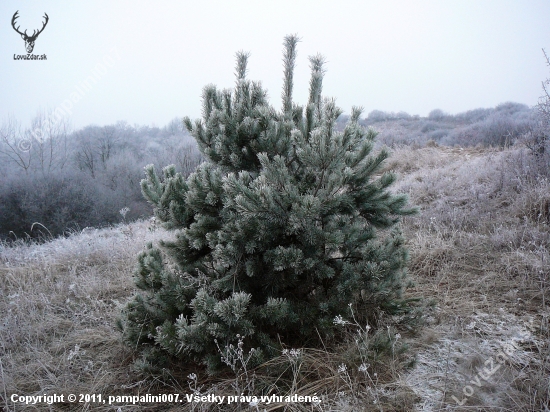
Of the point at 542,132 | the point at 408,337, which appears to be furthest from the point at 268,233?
the point at 542,132

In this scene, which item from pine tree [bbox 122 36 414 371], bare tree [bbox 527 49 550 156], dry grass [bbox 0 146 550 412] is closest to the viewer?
dry grass [bbox 0 146 550 412]

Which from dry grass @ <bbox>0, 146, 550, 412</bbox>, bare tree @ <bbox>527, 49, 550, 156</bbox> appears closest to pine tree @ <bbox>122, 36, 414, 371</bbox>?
dry grass @ <bbox>0, 146, 550, 412</bbox>

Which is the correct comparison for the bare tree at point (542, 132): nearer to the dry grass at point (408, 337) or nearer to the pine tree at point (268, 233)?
the dry grass at point (408, 337)

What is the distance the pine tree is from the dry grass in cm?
32

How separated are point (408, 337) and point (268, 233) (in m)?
1.62

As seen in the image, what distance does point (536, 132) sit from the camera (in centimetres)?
772

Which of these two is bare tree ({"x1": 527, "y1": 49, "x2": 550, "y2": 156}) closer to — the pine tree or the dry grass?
the dry grass

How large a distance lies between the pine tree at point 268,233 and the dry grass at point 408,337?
322 millimetres

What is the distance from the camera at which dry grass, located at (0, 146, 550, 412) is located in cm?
243

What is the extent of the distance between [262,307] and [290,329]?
47cm

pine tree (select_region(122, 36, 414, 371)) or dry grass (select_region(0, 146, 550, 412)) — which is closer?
dry grass (select_region(0, 146, 550, 412))

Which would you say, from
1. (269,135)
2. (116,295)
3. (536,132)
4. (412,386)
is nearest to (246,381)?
(412,386)

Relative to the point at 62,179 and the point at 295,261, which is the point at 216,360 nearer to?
the point at 295,261

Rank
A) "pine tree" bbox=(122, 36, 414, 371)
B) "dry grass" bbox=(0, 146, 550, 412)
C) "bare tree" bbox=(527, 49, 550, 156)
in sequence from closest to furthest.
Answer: "dry grass" bbox=(0, 146, 550, 412)
"pine tree" bbox=(122, 36, 414, 371)
"bare tree" bbox=(527, 49, 550, 156)
